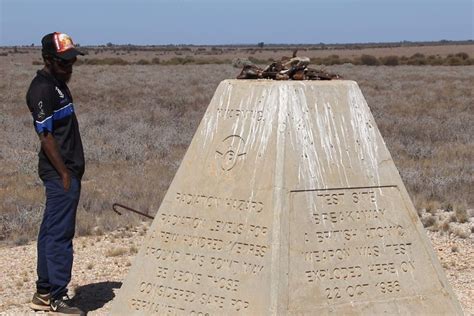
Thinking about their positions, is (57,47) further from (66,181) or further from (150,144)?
(150,144)

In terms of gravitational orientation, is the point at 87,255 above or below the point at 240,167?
below

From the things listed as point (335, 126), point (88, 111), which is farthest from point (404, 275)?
point (88, 111)

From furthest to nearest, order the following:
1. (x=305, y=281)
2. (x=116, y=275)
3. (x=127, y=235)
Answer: (x=127, y=235) → (x=116, y=275) → (x=305, y=281)

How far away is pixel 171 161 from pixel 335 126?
925 cm

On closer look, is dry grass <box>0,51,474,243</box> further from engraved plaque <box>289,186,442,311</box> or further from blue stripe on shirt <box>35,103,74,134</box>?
engraved plaque <box>289,186,442,311</box>

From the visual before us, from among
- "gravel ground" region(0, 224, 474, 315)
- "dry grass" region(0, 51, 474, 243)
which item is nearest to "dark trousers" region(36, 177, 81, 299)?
"gravel ground" region(0, 224, 474, 315)

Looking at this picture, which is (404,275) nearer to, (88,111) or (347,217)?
(347,217)

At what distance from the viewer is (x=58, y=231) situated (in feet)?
17.5

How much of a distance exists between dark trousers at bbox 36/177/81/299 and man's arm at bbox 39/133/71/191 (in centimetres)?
6

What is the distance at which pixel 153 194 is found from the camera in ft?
34.0

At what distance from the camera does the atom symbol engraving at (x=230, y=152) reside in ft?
14.7

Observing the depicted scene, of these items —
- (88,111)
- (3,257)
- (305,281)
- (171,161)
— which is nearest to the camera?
(305,281)

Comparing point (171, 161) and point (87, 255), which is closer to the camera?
point (87, 255)

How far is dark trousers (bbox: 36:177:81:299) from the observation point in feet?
17.4
